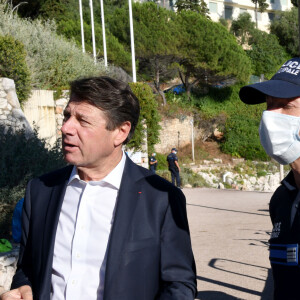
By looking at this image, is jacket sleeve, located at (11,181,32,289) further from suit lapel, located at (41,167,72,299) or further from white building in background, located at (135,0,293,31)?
white building in background, located at (135,0,293,31)

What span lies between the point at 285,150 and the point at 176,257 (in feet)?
2.21

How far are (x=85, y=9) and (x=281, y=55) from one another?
18.3 metres

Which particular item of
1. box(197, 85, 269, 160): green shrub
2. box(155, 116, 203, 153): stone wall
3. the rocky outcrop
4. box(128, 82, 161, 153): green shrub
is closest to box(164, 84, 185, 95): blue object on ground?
box(197, 85, 269, 160): green shrub

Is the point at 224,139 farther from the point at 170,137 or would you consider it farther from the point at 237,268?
the point at 237,268

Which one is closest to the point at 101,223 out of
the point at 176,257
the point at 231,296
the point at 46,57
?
the point at 176,257

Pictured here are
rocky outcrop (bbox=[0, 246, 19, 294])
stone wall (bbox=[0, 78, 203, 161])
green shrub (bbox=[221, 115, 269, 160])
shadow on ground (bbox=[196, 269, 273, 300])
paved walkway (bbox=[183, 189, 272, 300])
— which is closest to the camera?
shadow on ground (bbox=[196, 269, 273, 300])

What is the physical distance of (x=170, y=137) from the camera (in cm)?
3509

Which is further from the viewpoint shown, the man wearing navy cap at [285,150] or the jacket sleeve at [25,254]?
the jacket sleeve at [25,254]

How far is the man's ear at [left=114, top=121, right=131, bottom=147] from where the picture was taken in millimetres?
2660

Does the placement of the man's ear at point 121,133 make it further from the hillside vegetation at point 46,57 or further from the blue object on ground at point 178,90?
the blue object on ground at point 178,90

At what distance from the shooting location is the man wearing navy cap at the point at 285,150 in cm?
222

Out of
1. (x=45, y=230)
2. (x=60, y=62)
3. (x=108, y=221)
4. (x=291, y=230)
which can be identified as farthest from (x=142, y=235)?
(x=60, y=62)

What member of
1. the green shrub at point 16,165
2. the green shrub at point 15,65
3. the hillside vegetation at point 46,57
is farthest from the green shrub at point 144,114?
the green shrub at point 16,165

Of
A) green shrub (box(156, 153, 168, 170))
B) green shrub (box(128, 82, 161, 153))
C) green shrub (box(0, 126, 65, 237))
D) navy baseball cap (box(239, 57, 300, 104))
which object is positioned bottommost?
green shrub (box(156, 153, 168, 170))
